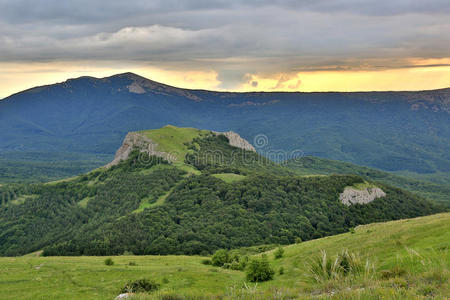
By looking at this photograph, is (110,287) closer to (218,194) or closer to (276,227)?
(276,227)

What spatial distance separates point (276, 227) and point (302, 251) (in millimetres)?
69618

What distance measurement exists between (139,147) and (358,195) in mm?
114150

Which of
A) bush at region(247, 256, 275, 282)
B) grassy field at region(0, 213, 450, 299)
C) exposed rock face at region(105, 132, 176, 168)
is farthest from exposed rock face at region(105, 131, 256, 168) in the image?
bush at region(247, 256, 275, 282)

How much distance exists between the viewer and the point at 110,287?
98.7 feet

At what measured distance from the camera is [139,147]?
189 m

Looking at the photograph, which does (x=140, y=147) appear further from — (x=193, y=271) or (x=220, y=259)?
(x=193, y=271)

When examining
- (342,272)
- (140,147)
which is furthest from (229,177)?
(342,272)

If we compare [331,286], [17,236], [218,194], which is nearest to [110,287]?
[331,286]

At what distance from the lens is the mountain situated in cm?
9819

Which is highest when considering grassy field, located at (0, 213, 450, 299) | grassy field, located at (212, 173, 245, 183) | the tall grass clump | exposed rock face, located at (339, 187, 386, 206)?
the tall grass clump

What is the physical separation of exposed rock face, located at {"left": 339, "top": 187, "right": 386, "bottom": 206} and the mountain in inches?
17.8

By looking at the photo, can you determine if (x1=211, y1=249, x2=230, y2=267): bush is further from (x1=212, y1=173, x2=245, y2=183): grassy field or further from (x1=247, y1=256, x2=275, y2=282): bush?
(x1=212, y1=173, x2=245, y2=183): grassy field

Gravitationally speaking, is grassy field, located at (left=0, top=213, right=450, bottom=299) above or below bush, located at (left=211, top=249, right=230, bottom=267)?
above

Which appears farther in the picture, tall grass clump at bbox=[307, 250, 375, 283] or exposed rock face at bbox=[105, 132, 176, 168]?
exposed rock face at bbox=[105, 132, 176, 168]
